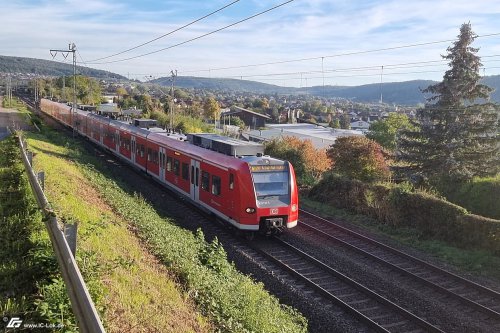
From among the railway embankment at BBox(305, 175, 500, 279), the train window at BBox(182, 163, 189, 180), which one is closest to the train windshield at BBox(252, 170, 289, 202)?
the railway embankment at BBox(305, 175, 500, 279)

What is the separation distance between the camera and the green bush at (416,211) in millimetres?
15368

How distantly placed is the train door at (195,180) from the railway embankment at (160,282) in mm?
5036

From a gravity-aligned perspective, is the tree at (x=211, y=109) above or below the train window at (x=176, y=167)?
above

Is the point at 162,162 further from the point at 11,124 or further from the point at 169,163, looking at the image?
the point at 11,124

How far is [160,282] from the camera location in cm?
807

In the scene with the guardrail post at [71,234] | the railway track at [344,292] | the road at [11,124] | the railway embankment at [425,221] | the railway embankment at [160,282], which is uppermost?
the guardrail post at [71,234]

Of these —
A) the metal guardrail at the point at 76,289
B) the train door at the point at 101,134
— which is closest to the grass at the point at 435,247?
the metal guardrail at the point at 76,289

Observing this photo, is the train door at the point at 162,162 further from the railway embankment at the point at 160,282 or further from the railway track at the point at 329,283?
the railway embankment at the point at 160,282

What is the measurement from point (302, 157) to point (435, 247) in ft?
45.6

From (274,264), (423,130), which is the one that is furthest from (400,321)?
(423,130)

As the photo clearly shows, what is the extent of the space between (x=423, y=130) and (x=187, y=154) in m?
16.5

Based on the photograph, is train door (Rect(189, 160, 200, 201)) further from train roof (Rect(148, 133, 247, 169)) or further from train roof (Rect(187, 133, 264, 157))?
train roof (Rect(187, 133, 264, 157))

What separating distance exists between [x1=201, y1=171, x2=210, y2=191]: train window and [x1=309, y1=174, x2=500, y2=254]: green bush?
7.22m

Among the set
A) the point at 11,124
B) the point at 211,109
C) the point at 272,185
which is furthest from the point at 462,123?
the point at 211,109
